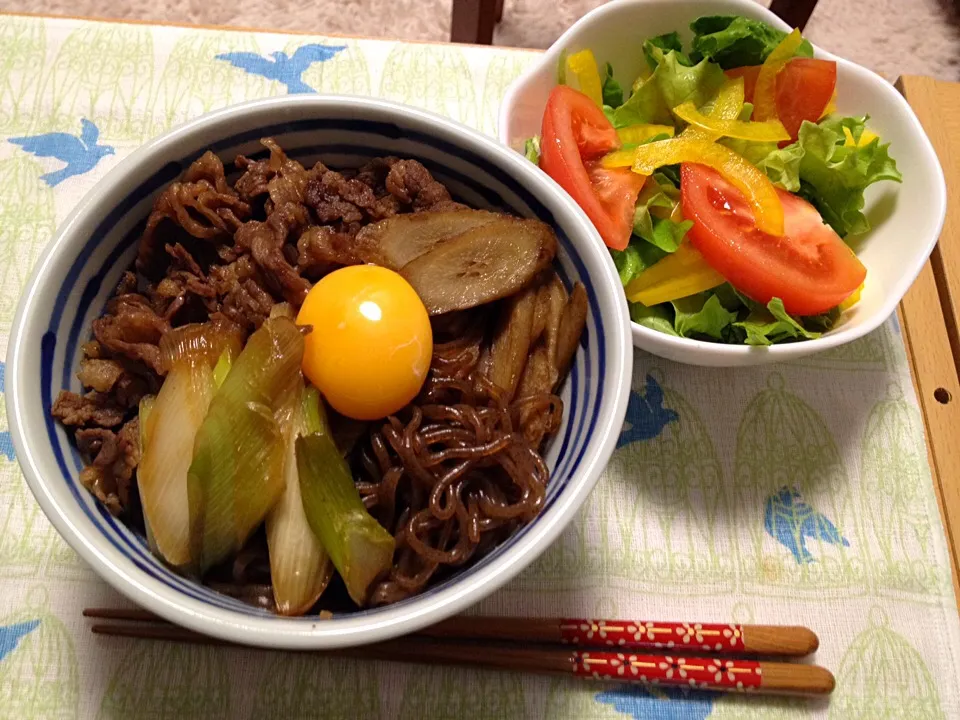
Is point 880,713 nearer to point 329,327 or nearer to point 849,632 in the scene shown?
point 849,632

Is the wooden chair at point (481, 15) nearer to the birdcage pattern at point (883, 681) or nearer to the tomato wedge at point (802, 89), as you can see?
the tomato wedge at point (802, 89)

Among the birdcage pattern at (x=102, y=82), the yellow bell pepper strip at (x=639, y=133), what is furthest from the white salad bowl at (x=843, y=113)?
the birdcage pattern at (x=102, y=82)

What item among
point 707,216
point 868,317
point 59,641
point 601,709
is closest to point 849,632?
point 601,709

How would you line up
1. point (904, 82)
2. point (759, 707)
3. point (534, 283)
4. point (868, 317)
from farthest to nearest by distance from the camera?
1. point (904, 82)
2. point (868, 317)
3. point (759, 707)
4. point (534, 283)

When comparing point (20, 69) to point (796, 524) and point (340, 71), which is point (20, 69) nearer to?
point (340, 71)

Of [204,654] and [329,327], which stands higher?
[329,327]

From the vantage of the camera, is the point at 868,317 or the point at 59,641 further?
the point at 868,317

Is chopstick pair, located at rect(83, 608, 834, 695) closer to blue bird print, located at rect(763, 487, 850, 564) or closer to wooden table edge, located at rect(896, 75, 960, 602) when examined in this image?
blue bird print, located at rect(763, 487, 850, 564)
